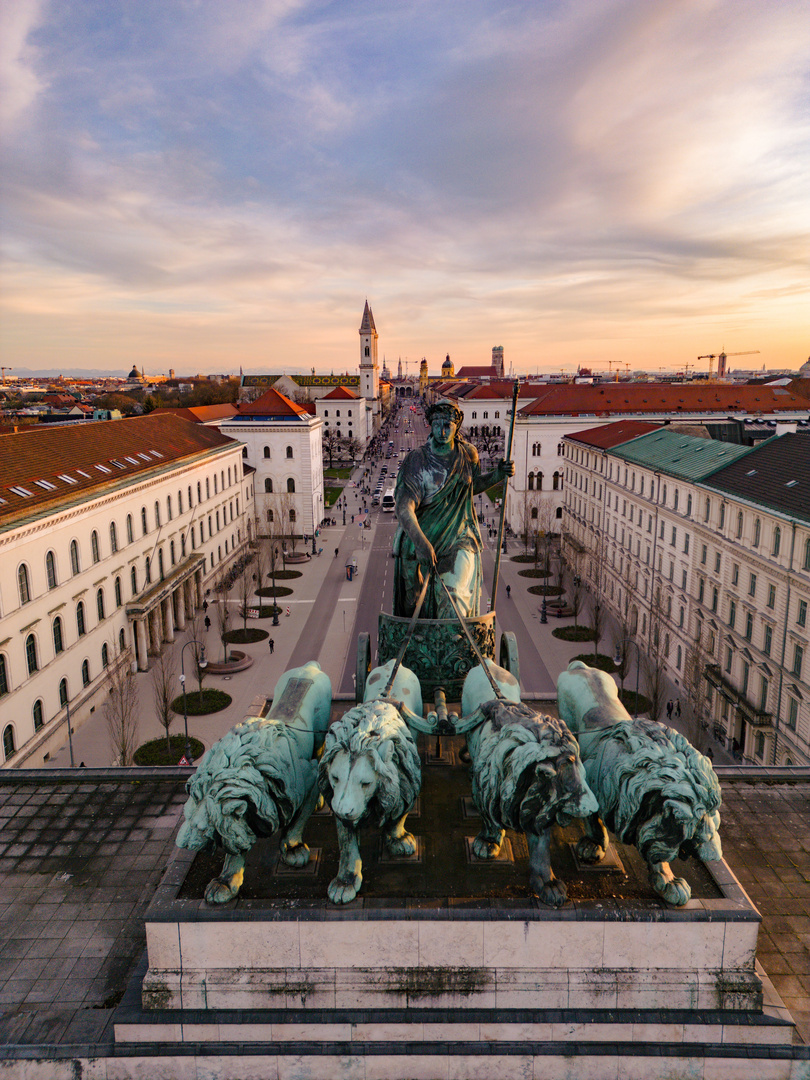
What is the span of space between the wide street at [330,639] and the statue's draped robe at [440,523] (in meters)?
4.82

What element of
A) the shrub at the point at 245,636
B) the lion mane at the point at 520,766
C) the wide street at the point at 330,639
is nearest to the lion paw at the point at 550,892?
the lion mane at the point at 520,766

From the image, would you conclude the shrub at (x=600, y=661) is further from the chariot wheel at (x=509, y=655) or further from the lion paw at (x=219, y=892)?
the lion paw at (x=219, y=892)

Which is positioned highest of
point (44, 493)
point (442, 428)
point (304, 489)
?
point (442, 428)

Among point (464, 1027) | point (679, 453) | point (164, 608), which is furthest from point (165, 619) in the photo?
point (464, 1027)

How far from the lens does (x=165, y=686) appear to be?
35.8 metres

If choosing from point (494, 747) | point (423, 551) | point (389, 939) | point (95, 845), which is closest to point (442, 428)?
point (423, 551)

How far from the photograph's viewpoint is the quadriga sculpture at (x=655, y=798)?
10.3m

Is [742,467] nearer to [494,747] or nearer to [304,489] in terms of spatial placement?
[494,747]

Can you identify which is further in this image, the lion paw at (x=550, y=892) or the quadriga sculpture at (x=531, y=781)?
the lion paw at (x=550, y=892)

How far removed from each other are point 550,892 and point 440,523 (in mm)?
8116

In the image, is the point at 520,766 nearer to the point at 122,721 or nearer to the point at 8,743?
the point at 122,721

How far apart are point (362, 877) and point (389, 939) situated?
3.76 ft

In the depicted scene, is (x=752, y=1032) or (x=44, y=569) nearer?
(x=752, y=1032)

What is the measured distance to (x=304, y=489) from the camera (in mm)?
85812
